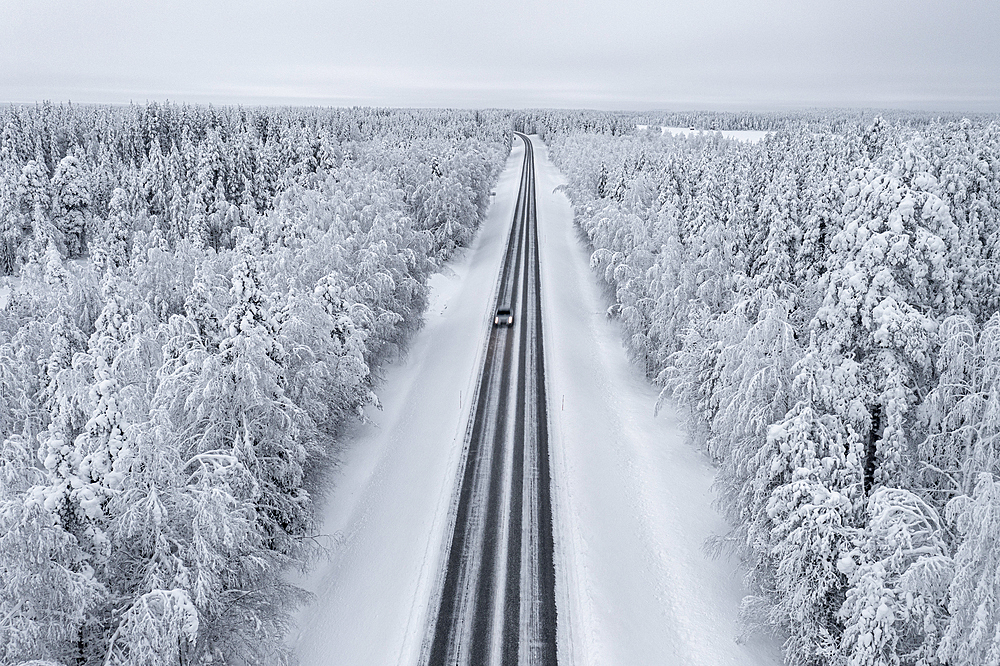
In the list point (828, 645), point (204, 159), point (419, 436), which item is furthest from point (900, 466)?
point (204, 159)

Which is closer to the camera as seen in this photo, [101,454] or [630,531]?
[101,454]

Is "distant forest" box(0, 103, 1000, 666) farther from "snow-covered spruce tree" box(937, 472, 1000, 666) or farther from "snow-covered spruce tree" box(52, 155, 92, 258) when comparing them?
"snow-covered spruce tree" box(52, 155, 92, 258)

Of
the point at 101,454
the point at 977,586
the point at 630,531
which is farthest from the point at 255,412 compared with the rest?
the point at 977,586

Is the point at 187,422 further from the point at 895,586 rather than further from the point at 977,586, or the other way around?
the point at 977,586

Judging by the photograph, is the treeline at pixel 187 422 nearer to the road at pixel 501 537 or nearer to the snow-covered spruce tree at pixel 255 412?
the snow-covered spruce tree at pixel 255 412

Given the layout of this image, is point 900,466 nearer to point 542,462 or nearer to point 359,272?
point 542,462

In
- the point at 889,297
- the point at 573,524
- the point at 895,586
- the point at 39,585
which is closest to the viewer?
the point at 39,585

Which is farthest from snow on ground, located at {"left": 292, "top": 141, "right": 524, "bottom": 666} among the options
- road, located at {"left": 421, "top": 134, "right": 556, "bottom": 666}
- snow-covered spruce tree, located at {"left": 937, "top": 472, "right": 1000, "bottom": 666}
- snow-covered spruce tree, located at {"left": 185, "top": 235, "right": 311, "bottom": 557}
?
snow-covered spruce tree, located at {"left": 937, "top": 472, "right": 1000, "bottom": 666}
